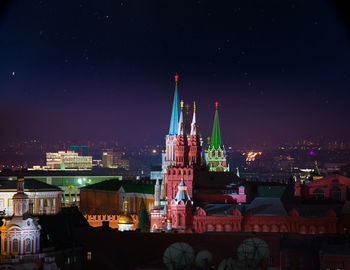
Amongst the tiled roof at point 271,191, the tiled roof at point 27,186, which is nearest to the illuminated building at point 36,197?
the tiled roof at point 27,186

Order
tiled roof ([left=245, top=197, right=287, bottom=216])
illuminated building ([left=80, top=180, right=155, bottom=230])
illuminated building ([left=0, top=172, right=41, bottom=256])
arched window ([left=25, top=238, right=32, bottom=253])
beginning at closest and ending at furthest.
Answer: illuminated building ([left=0, top=172, right=41, bottom=256]) < arched window ([left=25, top=238, right=32, bottom=253]) < tiled roof ([left=245, top=197, right=287, bottom=216]) < illuminated building ([left=80, top=180, right=155, bottom=230])

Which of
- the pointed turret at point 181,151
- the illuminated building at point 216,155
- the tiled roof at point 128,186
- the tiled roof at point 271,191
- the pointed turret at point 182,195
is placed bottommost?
the pointed turret at point 182,195

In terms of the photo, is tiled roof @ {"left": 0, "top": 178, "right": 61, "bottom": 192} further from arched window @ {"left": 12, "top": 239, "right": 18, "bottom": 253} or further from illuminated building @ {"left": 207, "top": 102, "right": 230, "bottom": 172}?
A: illuminated building @ {"left": 207, "top": 102, "right": 230, "bottom": 172}

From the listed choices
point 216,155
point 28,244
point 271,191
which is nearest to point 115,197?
point 216,155

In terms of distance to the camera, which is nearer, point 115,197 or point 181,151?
point 181,151

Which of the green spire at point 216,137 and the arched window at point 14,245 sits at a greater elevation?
the green spire at point 216,137

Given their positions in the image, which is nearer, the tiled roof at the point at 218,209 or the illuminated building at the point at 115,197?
the tiled roof at the point at 218,209

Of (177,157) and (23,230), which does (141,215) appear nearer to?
(177,157)

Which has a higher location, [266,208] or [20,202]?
[20,202]

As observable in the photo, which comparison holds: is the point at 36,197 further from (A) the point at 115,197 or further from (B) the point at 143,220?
(A) the point at 115,197

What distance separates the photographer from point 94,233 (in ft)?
214

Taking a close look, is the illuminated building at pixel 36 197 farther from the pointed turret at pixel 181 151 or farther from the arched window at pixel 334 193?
the arched window at pixel 334 193

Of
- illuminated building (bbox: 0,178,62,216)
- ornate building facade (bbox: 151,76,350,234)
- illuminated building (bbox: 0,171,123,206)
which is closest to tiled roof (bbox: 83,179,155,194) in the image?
illuminated building (bbox: 0,171,123,206)

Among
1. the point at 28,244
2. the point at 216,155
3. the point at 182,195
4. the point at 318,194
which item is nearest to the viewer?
the point at 28,244
